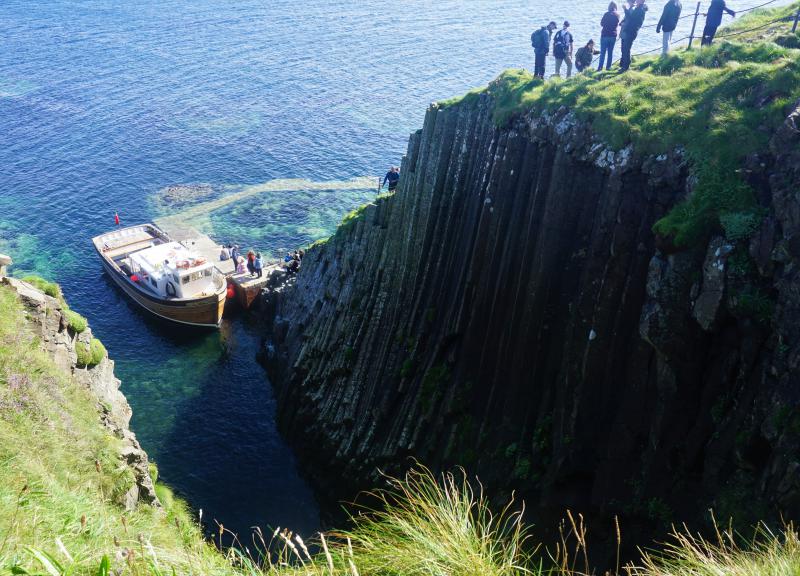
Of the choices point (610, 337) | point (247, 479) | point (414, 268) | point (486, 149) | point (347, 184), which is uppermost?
point (486, 149)

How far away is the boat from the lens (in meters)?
43.7

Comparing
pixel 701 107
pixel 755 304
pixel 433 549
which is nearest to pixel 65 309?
pixel 433 549

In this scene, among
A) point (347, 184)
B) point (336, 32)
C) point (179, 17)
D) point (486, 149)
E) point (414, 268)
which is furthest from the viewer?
point (179, 17)

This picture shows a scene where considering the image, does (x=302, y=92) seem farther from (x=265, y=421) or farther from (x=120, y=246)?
(x=265, y=421)

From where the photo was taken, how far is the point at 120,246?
5153cm

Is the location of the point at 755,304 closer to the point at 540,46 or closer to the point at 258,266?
the point at 540,46

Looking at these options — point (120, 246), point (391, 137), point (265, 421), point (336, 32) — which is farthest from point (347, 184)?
point (336, 32)

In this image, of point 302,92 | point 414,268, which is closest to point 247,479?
point 414,268

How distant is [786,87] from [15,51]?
115 metres

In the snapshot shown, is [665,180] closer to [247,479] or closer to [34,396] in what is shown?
Result: [34,396]

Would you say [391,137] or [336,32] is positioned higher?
[336,32]

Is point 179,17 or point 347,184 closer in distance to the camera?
point 347,184

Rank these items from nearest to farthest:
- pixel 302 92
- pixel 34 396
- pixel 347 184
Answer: pixel 34 396 < pixel 347 184 < pixel 302 92

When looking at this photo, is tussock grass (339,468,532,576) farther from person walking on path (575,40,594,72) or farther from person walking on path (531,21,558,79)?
person walking on path (575,40,594,72)
